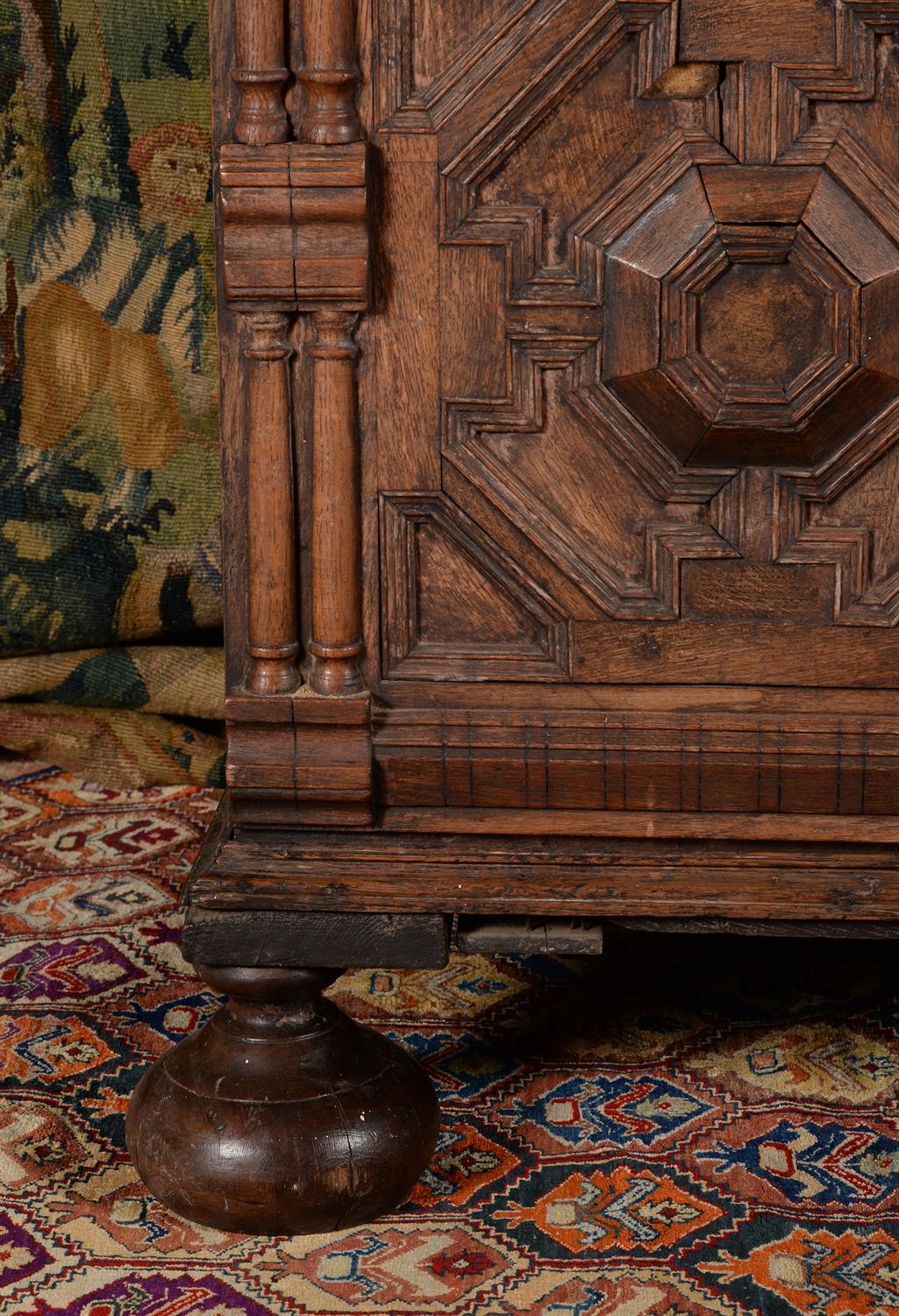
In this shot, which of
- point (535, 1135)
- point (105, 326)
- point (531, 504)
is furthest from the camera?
point (105, 326)

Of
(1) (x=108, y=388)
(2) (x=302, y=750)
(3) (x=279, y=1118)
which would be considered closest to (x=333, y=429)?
(2) (x=302, y=750)

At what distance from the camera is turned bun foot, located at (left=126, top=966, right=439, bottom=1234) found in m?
1.76

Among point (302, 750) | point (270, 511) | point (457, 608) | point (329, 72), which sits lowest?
point (302, 750)

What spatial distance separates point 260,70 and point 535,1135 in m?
1.23

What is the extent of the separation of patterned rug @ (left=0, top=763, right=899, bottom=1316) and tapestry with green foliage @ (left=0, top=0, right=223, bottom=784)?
2.16 ft

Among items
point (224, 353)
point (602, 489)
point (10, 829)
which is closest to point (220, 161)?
point (224, 353)

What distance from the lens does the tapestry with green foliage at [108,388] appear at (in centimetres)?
323

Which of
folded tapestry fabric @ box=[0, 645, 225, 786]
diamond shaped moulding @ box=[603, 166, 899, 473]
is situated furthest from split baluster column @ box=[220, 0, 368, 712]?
folded tapestry fabric @ box=[0, 645, 225, 786]

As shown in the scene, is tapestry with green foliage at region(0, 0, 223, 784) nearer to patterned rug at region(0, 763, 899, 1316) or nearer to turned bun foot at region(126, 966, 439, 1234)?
patterned rug at region(0, 763, 899, 1316)

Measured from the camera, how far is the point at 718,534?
174 cm

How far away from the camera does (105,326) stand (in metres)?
3.34

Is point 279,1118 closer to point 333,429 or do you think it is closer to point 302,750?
point 302,750

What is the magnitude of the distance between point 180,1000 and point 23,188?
1725 mm

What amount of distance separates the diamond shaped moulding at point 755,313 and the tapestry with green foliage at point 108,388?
177cm
